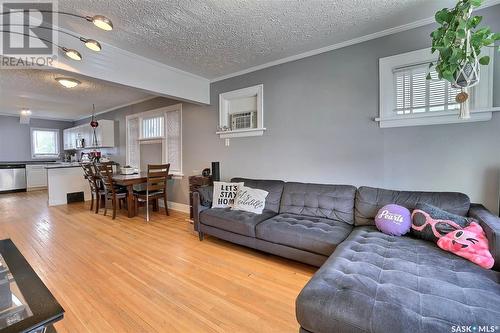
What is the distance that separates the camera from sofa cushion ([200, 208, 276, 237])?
2498mm

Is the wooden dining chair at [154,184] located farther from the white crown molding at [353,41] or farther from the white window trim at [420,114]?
the white window trim at [420,114]

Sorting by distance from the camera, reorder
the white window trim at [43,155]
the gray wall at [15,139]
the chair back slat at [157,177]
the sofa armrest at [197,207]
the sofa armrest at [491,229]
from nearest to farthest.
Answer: the sofa armrest at [491,229]
the sofa armrest at [197,207]
the chair back slat at [157,177]
the gray wall at [15,139]
the white window trim at [43,155]

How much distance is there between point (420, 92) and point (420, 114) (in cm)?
24

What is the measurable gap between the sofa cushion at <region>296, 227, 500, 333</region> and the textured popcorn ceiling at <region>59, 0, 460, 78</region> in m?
2.19

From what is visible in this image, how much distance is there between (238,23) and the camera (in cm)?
228

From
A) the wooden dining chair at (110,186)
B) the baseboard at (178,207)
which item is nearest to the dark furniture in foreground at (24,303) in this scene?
the wooden dining chair at (110,186)


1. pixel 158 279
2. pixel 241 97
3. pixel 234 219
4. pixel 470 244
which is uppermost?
pixel 241 97

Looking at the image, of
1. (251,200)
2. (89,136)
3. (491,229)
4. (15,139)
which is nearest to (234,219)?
(251,200)

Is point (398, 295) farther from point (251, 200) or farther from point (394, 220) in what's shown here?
point (251, 200)

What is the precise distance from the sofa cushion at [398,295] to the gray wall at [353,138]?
1.08 meters

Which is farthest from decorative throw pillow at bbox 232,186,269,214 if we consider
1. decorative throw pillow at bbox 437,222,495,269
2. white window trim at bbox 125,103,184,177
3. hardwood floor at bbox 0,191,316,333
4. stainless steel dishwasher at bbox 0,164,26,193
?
stainless steel dishwasher at bbox 0,164,26,193

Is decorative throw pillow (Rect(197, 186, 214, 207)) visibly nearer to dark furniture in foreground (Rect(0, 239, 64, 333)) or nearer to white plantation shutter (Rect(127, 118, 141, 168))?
dark furniture in foreground (Rect(0, 239, 64, 333))

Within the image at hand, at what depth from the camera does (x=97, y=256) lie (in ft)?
8.51

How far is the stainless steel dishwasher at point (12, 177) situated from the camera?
6770mm
